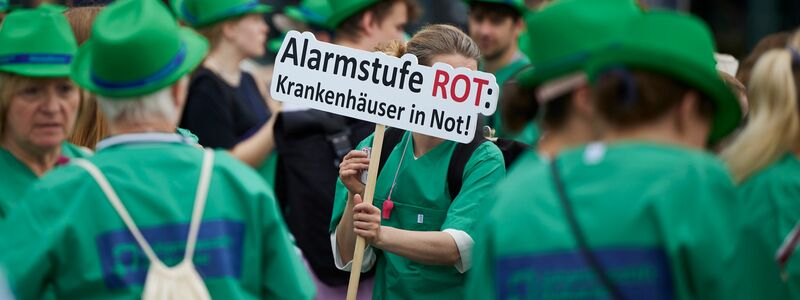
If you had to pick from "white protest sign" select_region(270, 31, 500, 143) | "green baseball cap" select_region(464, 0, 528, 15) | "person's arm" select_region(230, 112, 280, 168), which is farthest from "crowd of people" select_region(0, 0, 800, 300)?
"green baseball cap" select_region(464, 0, 528, 15)

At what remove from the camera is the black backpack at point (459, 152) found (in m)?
5.79

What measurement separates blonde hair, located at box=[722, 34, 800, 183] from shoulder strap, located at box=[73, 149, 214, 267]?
1740mm

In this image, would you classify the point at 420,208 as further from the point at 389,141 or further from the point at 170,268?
the point at 170,268

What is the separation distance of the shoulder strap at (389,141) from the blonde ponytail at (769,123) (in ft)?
5.31

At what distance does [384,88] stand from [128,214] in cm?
187

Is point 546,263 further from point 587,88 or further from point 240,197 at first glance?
point 240,197

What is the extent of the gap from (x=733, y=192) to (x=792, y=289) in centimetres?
89

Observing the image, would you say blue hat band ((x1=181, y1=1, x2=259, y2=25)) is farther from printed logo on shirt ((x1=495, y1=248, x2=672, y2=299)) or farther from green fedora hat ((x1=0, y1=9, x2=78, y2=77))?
printed logo on shirt ((x1=495, y1=248, x2=672, y2=299))

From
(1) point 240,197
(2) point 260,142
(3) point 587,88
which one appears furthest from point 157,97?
(2) point 260,142

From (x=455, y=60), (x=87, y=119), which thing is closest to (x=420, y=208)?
(x=455, y=60)

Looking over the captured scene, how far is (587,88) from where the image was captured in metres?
3.90

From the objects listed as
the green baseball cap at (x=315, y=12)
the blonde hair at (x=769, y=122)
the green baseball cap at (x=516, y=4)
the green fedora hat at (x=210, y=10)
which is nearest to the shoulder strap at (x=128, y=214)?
the blonde hair at (x=769, y=122)

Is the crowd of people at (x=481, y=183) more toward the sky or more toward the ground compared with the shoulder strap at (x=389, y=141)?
more toward the sky

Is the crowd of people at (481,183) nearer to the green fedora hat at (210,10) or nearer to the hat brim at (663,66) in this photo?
the hat brim at (663,66)
